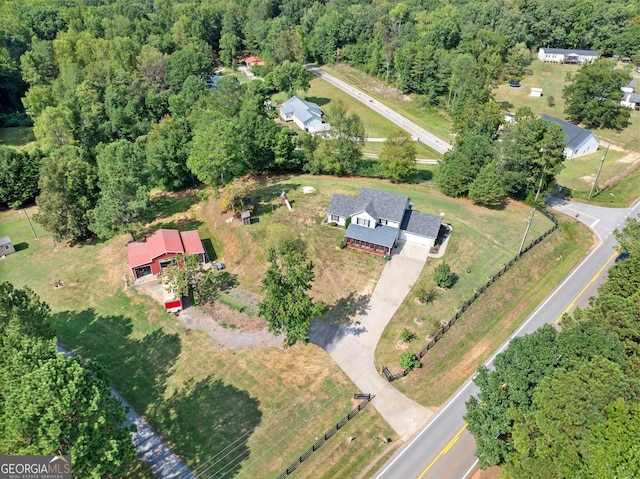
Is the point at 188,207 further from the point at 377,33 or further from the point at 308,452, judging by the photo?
the point at 377,33

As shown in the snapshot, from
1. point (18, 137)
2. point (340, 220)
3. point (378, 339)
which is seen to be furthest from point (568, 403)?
point (18, 137)

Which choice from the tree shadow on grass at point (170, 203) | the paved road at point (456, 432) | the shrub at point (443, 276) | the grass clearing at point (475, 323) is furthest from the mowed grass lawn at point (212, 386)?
the shrub at point (443, 276)

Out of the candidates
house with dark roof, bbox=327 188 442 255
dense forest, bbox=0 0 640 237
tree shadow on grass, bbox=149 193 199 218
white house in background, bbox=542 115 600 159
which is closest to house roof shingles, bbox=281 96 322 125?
dense forest, bbox=0 0 640 237

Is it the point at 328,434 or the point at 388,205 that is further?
the point at 388,205

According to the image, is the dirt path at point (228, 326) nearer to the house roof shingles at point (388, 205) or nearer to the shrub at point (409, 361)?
the shrub at point (409, 361)

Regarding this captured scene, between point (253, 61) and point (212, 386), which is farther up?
point (212, 386)

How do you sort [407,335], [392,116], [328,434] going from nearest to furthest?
[328,434] → [407,335] → [392,116]

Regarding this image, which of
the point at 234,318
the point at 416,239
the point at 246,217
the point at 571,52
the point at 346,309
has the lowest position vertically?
the point at 234,318

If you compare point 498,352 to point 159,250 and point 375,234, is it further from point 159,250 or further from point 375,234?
point 159,250
